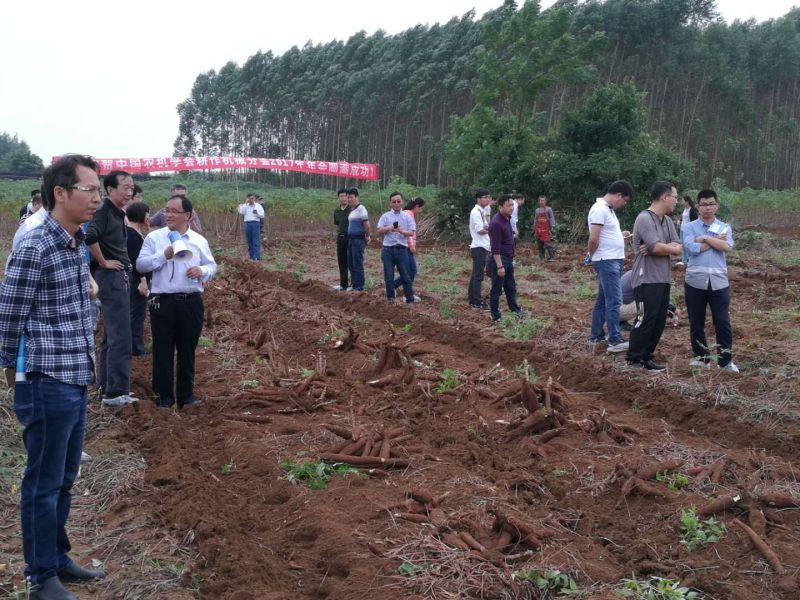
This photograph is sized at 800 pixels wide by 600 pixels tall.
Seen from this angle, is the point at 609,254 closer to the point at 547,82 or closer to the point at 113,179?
the point at 113,179

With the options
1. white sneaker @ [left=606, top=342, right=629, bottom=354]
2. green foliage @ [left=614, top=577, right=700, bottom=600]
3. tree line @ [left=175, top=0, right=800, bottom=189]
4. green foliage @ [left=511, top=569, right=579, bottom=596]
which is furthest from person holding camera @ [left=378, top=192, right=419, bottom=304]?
tree line @ [left=175, top=0, right=800, bottom=189]

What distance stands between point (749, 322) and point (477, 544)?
765cm

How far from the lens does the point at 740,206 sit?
1228 inches

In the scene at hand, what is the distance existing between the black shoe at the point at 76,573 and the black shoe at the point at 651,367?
18.2 feet

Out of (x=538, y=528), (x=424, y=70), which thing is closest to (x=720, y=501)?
(x=538, y=528)

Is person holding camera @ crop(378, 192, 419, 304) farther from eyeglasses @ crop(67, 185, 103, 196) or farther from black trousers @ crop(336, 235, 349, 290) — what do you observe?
eyeglasses @ crop(67, 185, 103, 196)

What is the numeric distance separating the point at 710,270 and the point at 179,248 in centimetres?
515

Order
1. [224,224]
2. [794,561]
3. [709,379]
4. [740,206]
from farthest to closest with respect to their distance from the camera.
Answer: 1. [740,206]
2. [224,224]
3. [709,379]
4. [794,561]

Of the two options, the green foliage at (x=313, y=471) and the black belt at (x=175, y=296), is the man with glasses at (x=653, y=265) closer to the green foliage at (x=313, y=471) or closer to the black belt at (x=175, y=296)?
the green foliage at (x=313, y=471)

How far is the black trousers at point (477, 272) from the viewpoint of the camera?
10.5 m

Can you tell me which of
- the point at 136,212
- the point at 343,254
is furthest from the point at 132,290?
the point at 343,254

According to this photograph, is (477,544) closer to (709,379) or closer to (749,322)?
(709,379)

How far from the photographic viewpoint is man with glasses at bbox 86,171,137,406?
5832 mm

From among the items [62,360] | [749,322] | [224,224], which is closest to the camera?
[62,360]
